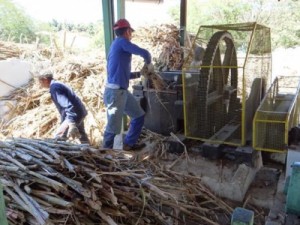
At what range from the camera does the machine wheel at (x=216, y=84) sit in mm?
5652

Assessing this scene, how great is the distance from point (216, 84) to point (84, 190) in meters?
4.15

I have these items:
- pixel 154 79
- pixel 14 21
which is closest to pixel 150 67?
pixel 154 79

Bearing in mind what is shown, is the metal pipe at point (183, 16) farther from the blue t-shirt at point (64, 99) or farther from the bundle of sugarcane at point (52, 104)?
the blue t-shirt at point (64, 99)

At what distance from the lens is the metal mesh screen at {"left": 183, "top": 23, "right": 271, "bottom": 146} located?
17.9 ft

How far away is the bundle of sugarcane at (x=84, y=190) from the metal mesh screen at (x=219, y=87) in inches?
72.4

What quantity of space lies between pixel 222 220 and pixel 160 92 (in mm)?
2880

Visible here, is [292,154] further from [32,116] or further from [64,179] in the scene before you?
Answer: [32,116]

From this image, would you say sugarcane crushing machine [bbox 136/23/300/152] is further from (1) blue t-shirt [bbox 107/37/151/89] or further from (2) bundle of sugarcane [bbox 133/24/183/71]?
(2) bundle of sugarcane [bbox 133/24/183/71]

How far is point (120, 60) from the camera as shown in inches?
221

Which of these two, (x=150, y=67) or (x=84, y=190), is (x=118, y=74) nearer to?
(x=150, y=67)

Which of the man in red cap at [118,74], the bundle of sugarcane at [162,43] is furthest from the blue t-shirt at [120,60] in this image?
the bundle of sugarcane at [162,43]

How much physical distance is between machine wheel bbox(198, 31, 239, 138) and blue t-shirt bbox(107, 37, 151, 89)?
41.8 inches

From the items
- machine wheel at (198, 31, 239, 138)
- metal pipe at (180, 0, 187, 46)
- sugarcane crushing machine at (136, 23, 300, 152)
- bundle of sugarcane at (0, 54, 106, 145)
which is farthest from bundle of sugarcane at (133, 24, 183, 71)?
sugarcane crushing machine at (136, 23, 300, 152)

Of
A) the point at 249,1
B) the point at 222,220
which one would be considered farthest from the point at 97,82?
the point at 249,1
